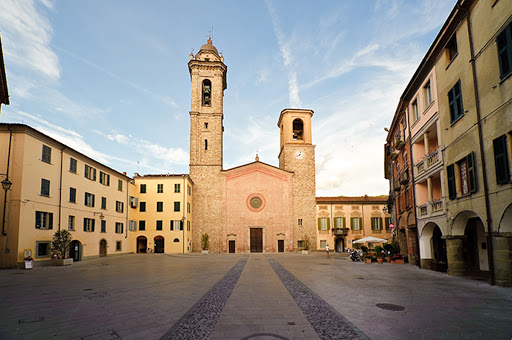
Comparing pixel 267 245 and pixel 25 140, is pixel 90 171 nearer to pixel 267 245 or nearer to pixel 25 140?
pixel 25 140

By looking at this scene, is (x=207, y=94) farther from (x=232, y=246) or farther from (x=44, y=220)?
(x=44, y=220)

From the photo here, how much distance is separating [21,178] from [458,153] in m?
23.9

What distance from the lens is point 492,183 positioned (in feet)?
35.7

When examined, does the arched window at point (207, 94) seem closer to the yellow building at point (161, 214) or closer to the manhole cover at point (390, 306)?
the yellow building at point (161, 214)

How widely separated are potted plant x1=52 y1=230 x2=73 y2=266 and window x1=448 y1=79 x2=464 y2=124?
81.3ft

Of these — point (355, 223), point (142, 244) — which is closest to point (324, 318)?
point (142, 244)

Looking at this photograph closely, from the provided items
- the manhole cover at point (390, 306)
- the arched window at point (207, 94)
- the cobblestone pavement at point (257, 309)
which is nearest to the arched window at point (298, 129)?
the arched window at point (207, 94)

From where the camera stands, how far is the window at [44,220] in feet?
70.4

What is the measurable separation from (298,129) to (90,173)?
2998 centimetres

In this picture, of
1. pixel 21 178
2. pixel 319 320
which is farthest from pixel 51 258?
pixel 319 320

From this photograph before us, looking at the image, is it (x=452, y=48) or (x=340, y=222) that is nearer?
(x=452, y=48)

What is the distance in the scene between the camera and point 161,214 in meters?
41.0

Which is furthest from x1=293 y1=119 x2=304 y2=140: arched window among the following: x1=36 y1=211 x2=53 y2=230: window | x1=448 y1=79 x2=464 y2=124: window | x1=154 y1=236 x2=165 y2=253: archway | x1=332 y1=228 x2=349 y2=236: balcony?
x1=448 y1=79 x2=464 y2=124: window

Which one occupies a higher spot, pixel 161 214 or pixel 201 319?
pixel 161 214
